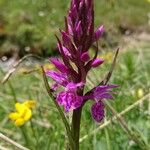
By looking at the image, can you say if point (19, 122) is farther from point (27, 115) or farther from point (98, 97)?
point (98, 97)

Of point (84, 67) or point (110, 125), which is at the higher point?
point (84, 67)

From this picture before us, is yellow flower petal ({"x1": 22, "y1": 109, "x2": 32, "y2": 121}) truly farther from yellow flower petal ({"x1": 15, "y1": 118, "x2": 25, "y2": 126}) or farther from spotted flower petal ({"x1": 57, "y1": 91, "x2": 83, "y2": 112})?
spotted flower petal ({"x1": 57, "y1": 91, "x2": 83, "y2": 112})

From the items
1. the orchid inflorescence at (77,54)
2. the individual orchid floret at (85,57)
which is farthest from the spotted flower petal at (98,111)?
the individual orchid floret at (85,57)

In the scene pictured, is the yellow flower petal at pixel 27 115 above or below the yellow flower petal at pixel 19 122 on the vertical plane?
below

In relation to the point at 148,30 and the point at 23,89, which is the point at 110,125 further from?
the point at 148,30

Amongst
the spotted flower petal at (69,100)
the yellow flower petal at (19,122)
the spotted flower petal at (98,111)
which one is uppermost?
the spotted flower petal at (69,100)

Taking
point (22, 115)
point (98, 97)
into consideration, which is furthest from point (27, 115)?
point (98, 97)

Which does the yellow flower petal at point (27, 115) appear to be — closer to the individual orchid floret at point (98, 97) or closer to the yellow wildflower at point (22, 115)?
the yellow wildflower at point (22, 115)

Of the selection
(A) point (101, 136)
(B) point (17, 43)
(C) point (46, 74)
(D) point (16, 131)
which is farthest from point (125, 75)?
(B) point (17, 43)

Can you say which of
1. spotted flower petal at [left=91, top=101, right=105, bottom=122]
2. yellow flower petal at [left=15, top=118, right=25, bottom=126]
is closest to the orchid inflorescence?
spotted flower petal at [left=91, top=101, right=105, bottom=122]
